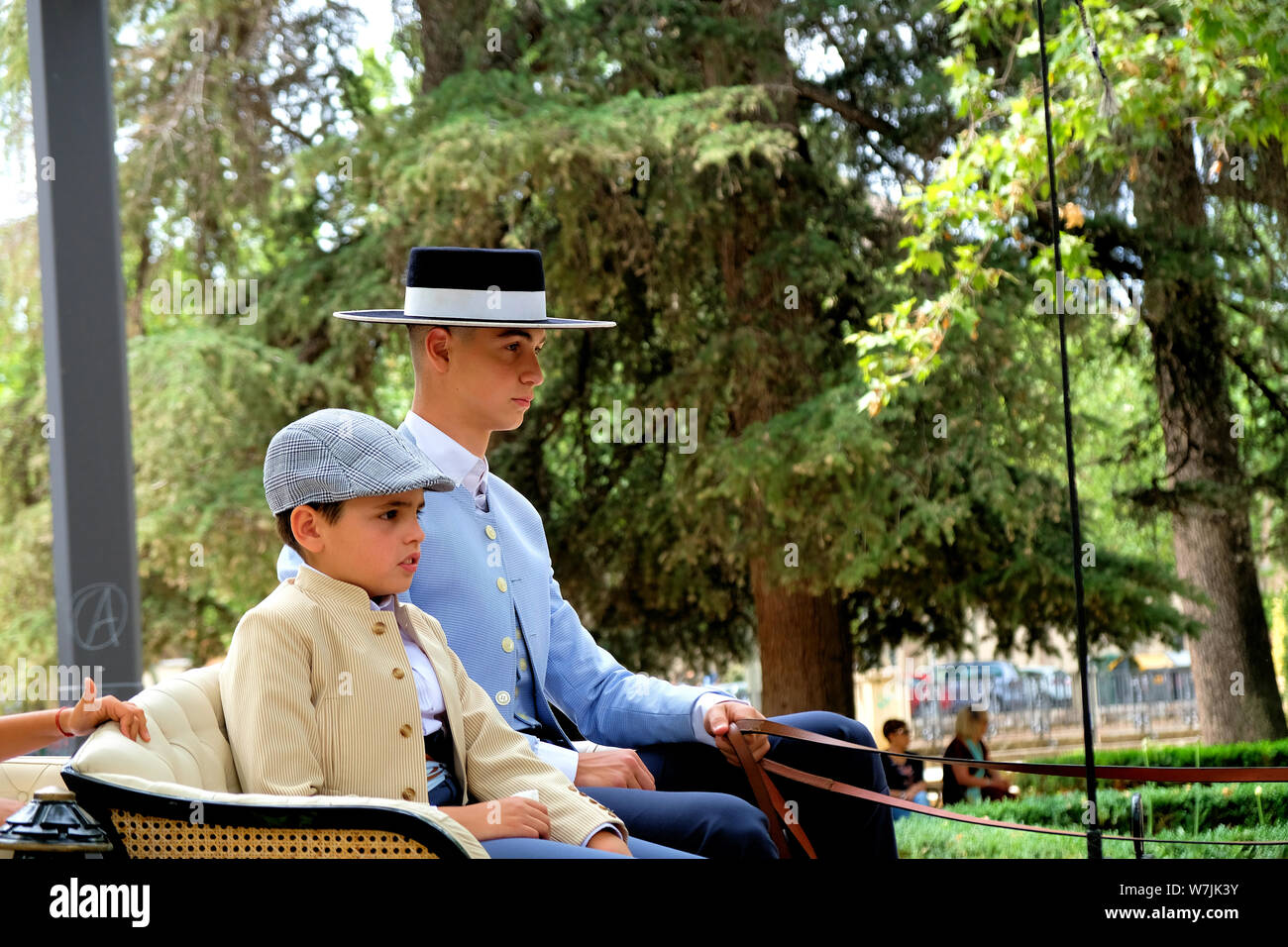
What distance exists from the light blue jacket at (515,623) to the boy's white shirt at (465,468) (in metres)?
0.02

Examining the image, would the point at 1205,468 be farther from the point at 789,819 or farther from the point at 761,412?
the point at 789,819

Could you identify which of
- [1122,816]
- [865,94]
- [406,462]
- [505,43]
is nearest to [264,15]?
[505,43]

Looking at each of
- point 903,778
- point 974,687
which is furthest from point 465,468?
point 974,687

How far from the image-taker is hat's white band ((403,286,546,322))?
233 cm

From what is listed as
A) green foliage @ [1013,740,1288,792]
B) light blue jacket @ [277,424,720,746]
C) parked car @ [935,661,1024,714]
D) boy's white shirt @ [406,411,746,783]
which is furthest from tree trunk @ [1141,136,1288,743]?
boy's white shirt @ [406,411,746,783]

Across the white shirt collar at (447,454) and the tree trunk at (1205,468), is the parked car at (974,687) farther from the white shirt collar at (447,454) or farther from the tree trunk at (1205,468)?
the white shirt collar at (447,454)

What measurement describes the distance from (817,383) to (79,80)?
5.58m

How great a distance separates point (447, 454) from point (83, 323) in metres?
2.01

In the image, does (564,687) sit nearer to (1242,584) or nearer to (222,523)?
(222,523)

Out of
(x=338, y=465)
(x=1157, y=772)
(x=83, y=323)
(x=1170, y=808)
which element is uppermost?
(x=83, y=323)

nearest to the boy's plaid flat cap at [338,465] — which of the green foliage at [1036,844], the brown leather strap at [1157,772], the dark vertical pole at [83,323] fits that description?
the brown leather strap at [1157,772]

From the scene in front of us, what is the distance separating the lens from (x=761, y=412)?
28.7 ft

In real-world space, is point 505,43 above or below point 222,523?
above

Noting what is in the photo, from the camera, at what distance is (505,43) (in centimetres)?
954
